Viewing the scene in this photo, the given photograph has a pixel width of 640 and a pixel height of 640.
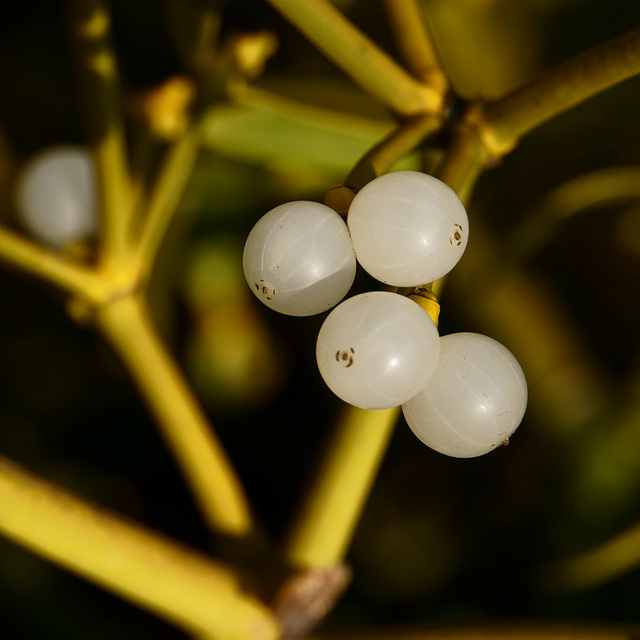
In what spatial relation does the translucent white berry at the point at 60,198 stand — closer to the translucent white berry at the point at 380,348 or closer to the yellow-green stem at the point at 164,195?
the yellow-green stem at the point at 164,195

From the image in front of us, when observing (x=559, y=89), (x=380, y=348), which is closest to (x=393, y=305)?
(x=380, y=348)

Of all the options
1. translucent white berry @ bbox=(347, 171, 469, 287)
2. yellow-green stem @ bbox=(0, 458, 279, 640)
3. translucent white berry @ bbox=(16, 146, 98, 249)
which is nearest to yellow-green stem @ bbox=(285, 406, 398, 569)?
yellow-green stem @ bbox=(0, 458, 279, 640)

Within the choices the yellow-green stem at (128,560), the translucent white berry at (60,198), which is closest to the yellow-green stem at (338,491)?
the yellow-green stem at (128,560)

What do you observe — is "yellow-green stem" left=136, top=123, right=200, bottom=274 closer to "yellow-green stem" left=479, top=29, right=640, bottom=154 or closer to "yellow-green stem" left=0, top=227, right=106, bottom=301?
"yellow-green stem" left=0, top=227, right=106, bottom=301

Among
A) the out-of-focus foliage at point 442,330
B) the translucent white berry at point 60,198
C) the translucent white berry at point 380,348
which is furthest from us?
the out-of-focus foliage at point 442,330

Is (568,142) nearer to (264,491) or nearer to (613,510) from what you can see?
(613,510)
